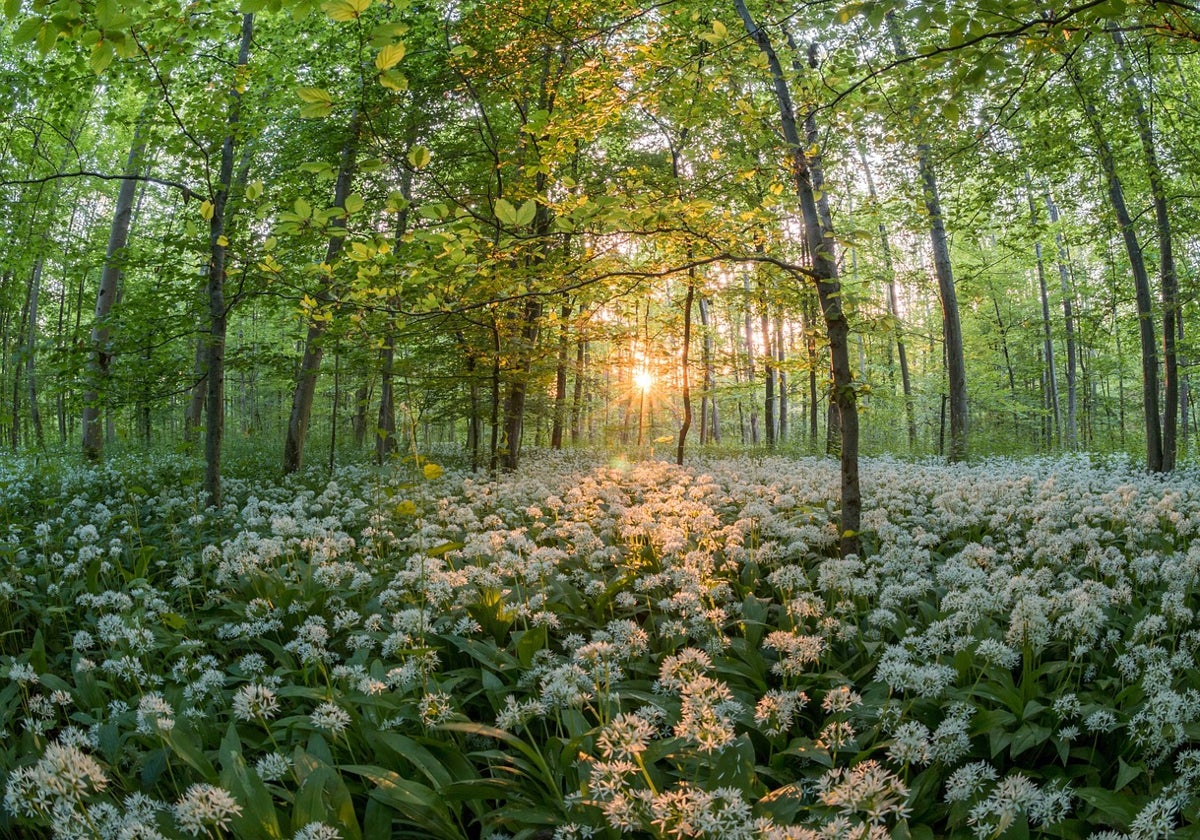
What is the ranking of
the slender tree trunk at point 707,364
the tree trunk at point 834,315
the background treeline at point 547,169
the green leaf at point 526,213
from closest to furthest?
the green leaf at point 526,213 → the background treeline at point 547,169 → the tree trunk at point 834,315 → the slender tree trunk at point 707,364

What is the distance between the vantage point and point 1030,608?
3.32 m

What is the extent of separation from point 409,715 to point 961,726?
2.46 metres

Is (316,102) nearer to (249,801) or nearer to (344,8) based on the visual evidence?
(344,8)

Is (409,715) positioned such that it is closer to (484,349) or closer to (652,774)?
(652,774)

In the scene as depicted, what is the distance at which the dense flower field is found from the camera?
2295 millimetres

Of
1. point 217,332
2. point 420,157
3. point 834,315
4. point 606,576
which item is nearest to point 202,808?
point 420,157

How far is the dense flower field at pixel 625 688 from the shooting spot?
229 centimetres

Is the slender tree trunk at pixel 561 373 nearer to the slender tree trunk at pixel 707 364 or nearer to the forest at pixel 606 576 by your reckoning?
the forest at pixel 606 576

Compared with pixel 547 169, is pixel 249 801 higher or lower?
lower

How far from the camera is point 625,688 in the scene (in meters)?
3.40

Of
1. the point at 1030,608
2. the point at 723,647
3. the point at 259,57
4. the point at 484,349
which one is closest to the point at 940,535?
the point at 1030,608

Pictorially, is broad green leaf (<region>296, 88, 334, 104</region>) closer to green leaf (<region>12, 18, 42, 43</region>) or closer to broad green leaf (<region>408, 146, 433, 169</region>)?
broad green leaf (<region>408, 146, 433, 169</region>)

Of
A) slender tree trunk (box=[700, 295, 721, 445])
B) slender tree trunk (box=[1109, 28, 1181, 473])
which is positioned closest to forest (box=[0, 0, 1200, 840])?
slender tree trunk (box=[1109, 28, 1181, 473])

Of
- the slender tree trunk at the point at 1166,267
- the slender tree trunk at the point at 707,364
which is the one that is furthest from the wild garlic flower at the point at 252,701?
the slender tree trunk at the point at 1166,267
